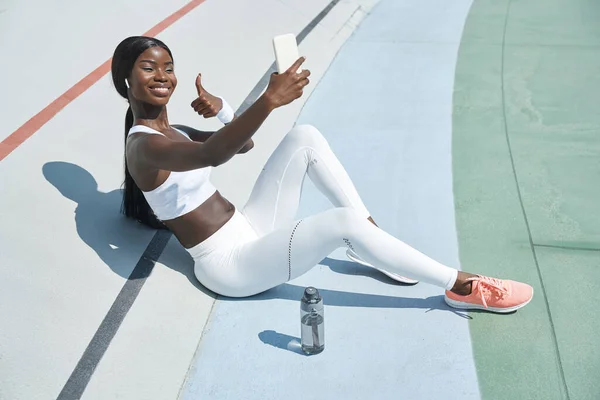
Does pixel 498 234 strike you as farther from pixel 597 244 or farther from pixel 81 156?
pixel 81 156

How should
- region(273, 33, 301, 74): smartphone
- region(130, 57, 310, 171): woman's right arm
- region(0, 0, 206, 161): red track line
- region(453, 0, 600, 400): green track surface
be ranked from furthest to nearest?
1. region(0, 0, 206, 161): red track line
2. region(453, 0, 600, 400): green track surface
3. region(273, 33, 301, 74): smartphone
4. region(130, 57, 310, 171): woman's right arm

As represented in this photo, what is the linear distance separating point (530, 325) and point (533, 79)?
12.1 ft

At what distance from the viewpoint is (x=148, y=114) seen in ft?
11.0

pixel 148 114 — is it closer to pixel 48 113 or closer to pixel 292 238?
pixel 292 238

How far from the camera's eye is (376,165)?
16.7ft

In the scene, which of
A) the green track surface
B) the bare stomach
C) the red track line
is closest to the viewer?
the green track surface

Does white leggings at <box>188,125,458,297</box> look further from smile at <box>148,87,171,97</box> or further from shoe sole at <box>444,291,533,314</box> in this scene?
smile at <box>148,87,171,97</box>

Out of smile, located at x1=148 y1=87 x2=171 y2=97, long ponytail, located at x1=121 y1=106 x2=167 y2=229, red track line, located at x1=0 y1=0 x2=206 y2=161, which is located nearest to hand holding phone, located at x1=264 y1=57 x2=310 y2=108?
smile, located at x1=148 y1=87 x2=171 y2=97

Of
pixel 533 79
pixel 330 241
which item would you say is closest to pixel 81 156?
pixel 330 241

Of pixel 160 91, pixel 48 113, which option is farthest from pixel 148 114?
pixel 48 113

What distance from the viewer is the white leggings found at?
334cm

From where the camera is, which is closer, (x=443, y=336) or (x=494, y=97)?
(x=443, y=336)

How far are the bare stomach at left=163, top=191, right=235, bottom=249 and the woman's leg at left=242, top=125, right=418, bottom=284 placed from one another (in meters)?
0.28

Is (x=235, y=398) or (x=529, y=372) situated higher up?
(x=235, y=398)
